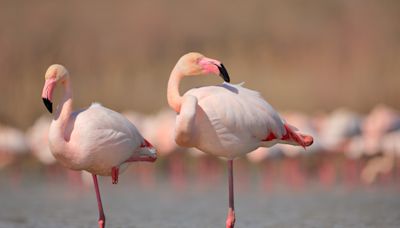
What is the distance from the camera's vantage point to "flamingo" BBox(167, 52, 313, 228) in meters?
6.45

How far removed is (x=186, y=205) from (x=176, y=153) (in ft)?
14.0

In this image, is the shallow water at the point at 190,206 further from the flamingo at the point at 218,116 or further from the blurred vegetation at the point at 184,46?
the blurred vegetation at the point at 184,46

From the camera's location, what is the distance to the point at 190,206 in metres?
9.97

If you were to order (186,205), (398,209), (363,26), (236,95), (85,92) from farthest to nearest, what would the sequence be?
1. (363,26)
2. (85,92)
3. (186,205)
4. (398,209)
5. (236,95)

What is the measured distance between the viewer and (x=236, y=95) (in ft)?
22.0

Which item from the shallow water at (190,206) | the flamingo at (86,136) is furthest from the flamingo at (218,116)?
the shallow water at (190,206)

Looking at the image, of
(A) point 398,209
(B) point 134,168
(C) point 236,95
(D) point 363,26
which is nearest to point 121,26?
(D) point 363,26

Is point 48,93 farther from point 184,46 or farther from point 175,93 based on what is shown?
point 184,46

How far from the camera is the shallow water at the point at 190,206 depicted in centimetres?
836

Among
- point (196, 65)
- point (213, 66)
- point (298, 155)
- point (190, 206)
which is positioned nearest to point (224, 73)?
point (213, 66)

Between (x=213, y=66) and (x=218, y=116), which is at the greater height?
(x=213, y=66)

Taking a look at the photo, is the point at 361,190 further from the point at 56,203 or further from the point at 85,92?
the point at 85,92

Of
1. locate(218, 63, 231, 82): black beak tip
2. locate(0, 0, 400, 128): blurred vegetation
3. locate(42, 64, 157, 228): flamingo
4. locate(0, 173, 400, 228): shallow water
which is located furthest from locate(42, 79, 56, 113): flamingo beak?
locate(0, 0, 400, 128): blurred vegetation

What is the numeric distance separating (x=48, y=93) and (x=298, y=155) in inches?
288
